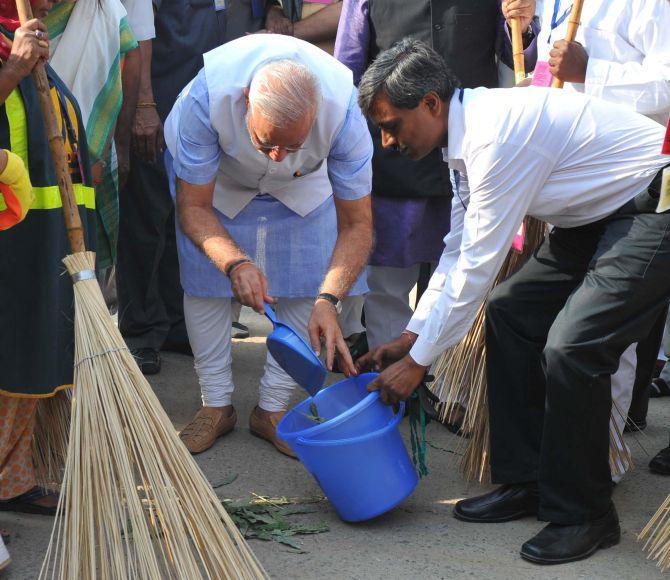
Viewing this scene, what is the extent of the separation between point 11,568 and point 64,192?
3.37 feet

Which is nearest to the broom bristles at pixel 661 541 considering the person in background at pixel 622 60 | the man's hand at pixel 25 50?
the person in background at pixel 622 60

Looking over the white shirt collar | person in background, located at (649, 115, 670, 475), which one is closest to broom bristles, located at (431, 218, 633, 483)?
person in background, located at (649, 115, 670, 475)

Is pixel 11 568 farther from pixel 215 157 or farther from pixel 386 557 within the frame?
pixel 215 157

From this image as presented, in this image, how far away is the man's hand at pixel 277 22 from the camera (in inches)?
178

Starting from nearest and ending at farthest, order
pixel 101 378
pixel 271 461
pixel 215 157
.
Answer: pixel 101 378 → pixel 215 157 → pixel 271 461

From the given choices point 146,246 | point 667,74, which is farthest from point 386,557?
point 146,246

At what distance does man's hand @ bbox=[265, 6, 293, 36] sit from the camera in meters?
4.53

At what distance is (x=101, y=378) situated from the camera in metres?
2.55

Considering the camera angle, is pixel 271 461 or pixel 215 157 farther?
pixel 271 461

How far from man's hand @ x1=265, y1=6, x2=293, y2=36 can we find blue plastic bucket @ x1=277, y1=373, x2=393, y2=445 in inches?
76.5

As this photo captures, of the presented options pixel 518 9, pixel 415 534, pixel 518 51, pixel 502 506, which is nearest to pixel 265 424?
pixel 415 534

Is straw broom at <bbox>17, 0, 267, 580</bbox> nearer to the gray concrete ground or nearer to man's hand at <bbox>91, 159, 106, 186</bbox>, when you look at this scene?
the gray concrete ground

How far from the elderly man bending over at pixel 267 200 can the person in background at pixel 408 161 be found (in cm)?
38

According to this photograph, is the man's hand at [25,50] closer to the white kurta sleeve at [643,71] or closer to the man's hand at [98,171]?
the man's hand at [98,171]
